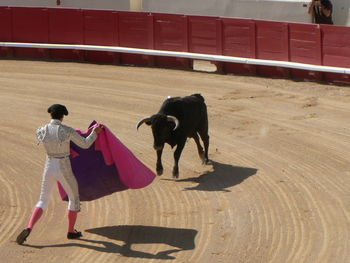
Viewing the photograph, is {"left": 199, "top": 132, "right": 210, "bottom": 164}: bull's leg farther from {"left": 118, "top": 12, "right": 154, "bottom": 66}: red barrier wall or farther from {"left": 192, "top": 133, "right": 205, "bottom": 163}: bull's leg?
{"left": 118, "top": 12, "right": 154, "bottom": 66}: red barrier wall

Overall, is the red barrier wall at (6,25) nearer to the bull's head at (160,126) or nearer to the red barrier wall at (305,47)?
the red barrier wall at (305,47)

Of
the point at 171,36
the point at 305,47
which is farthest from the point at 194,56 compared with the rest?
the point at 305,47

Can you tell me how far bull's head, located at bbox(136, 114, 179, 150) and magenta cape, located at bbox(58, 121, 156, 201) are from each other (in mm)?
1067

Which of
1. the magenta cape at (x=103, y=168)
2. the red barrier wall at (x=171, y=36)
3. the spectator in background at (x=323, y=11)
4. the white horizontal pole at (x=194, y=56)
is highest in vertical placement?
the spectator in background at (x=323, y=11)

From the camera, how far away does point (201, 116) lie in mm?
11516

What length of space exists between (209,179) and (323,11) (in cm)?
752

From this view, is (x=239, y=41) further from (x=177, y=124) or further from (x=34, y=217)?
(x=34, y=217)

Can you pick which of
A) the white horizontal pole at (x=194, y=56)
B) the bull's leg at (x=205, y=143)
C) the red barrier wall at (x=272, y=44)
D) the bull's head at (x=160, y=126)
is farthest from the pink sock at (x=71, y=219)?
the red barrier wall at (x=272, y=44)

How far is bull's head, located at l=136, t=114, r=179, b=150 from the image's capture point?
1052cm

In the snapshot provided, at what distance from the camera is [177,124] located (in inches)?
418

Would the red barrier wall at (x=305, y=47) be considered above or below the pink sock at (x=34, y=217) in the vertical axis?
above

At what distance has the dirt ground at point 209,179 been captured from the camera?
28.4 ft

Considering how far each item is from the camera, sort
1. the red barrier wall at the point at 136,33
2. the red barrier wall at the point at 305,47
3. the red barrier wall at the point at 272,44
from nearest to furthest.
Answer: the red barrier wall at the point at 305,47, the red barrier wall at the point at 272,44, the red barrier wall at the point at 136,33

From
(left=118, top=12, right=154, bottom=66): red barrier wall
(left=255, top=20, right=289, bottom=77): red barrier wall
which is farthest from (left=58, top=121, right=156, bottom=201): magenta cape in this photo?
(left=118, top=12, right=154, bottom=66): red barrier wall
